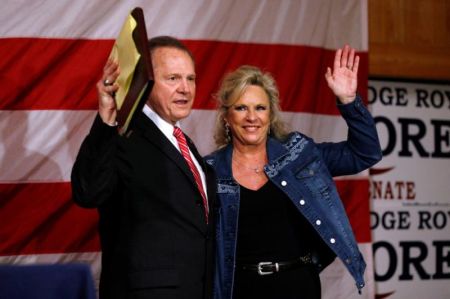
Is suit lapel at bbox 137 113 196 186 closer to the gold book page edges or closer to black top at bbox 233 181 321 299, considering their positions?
the gold book page edges

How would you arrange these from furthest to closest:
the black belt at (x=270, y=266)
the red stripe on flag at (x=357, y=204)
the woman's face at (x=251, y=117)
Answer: the red stripe on flag at (x=357, y=204) < the woman's face at (x=251, y=117) < the black belt at (x=270, y=266)

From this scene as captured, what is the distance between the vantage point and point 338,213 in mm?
2234

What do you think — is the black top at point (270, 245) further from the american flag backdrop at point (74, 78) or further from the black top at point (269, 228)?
the american flag backdrop at point (74, 78)

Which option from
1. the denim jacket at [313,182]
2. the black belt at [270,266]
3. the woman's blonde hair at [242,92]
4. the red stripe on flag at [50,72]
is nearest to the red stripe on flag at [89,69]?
the red stripe on flag at [50,72]

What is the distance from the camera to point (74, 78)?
8.89 feet

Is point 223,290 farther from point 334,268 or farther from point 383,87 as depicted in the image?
point 383,87

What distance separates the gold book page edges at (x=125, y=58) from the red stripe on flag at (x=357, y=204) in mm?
1801

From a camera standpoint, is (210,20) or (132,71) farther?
(210,20)

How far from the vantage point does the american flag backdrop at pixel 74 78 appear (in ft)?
8.60

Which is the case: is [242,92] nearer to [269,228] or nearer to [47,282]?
[269,228]

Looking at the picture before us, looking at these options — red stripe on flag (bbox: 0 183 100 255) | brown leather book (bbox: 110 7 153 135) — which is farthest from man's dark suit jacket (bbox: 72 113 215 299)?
red stripe on flag (bbox: 0 183 100 255)

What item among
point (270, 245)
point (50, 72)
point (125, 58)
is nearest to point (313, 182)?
point (270, 245)

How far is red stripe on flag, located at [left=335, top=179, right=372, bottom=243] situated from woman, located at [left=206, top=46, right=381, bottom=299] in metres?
0.83

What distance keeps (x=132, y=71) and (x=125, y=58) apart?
0.22 ft
